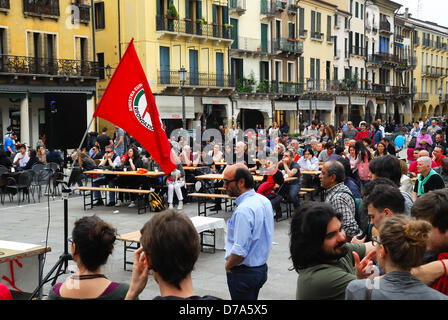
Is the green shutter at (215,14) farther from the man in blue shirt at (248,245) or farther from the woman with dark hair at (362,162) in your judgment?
the man in blue shirt at (248,245)

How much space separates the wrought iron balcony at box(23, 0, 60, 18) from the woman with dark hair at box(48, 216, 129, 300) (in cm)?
2583

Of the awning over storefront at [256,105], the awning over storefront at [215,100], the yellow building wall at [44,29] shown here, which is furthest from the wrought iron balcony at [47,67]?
the awning over storefront at [256,105]

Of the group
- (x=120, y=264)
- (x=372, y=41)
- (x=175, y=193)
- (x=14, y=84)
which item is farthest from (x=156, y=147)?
(x=372, y=41)

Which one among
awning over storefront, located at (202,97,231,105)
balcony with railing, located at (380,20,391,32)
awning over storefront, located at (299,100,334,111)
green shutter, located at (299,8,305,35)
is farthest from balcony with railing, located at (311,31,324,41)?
balcony with railing, located at (380,20,391,32)

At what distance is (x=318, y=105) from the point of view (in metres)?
44.3

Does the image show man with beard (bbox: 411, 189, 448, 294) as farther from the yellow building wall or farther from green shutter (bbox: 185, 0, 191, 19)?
green shutter (bbox: 185, 0, 191, 19)

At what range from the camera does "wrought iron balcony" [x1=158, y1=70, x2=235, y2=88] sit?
99.2 ft

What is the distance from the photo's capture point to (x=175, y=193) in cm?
1367

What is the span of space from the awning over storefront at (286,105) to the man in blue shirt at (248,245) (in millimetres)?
34529

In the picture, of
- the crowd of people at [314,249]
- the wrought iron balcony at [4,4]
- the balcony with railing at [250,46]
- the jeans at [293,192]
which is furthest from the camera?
the balcony with railing at [250,46]

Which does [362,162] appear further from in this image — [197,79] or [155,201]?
[197,79]

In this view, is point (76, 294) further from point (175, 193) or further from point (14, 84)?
point (14, 84)

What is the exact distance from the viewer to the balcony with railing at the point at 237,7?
34656 millimetres
